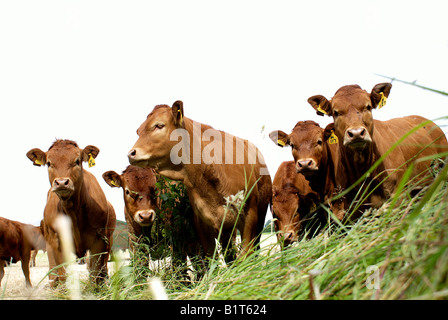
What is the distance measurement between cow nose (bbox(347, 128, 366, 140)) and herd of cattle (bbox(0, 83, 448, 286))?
1cm

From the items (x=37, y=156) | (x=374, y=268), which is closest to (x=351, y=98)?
(x=374, y=268)

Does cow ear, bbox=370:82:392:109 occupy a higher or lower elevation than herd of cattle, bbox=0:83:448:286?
higher

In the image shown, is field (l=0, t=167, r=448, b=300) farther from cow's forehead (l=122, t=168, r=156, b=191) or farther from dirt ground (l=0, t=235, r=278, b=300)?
cow's forehead (l=122, t=168, r=156, b=191)

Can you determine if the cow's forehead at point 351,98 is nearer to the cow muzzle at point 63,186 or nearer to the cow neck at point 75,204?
the cow muzzle at point 63,186

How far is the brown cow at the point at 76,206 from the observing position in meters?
6.82

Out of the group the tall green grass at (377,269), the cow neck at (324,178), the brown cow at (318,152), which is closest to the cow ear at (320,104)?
the brown cow at (318,152)

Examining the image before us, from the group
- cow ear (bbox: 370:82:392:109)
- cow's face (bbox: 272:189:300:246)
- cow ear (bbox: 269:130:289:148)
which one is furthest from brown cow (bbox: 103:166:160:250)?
cow ear (bbox: 370:82:392:109)

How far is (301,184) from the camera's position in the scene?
7.46 metres

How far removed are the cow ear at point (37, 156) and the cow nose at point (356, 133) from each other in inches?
207

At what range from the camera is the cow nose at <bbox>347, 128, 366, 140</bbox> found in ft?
15.5

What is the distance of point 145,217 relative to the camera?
20.6ft
